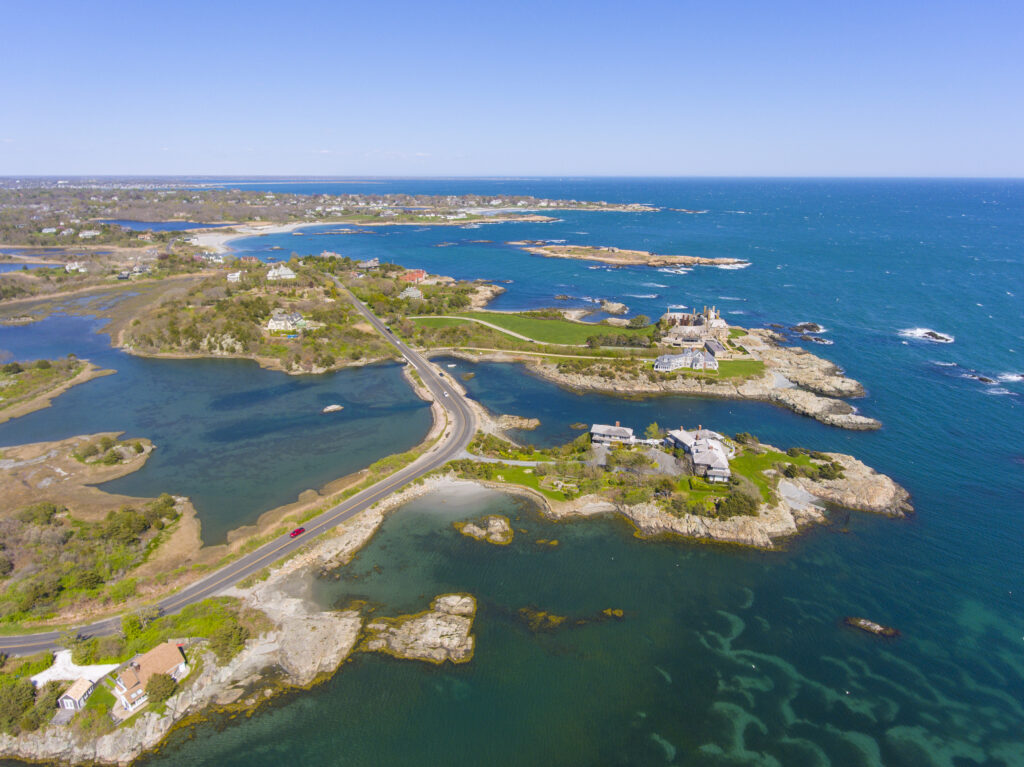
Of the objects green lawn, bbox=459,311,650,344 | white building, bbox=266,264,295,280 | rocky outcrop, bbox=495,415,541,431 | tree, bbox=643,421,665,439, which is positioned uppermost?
white building, bbox=266,264,295,280

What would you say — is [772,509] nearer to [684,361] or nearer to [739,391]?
[739,391]

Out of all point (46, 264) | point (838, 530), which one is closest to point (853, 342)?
point (838, 530)

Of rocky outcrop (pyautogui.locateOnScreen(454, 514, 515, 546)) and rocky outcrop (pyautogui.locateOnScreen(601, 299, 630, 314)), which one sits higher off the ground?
rocky outcrop (pyautogui.locateOnScreen(601, 299, 630, 314))

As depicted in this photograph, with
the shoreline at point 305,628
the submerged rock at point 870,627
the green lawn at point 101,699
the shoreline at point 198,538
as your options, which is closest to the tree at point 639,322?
the shoreline at point 305,628

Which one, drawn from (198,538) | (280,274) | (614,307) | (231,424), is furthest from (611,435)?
(280,274)

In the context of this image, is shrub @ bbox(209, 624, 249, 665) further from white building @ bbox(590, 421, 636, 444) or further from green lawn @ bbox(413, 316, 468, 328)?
green lawn @ bbox(413, 316, 468, 328)

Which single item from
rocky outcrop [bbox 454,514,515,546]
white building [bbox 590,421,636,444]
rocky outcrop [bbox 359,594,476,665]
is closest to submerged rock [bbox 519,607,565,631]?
rocky outcrop [bbox 359,594,476,665]
